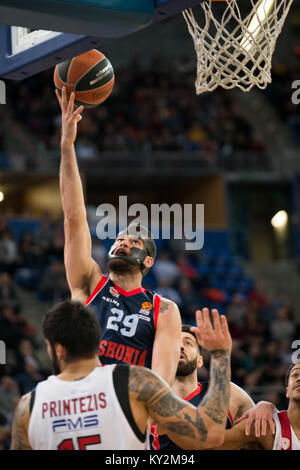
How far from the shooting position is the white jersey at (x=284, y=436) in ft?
14.0

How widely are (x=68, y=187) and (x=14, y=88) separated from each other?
1501 cm

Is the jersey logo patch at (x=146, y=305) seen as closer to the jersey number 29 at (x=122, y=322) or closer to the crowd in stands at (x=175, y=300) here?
the jersey number 29 at (x=122, y=322)

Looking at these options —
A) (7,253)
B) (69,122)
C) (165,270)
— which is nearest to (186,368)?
(69,122)

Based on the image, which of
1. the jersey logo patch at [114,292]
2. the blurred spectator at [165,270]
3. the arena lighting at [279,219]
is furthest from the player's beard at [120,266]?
the arena lighting at [279,219]

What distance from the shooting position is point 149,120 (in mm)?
18953

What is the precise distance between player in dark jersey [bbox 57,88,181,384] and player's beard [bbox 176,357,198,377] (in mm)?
615

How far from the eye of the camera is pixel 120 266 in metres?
4.46

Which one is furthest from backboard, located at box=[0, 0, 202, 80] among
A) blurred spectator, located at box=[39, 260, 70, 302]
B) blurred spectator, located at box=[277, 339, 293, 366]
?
blurred spectator, located at box=[277, 339, 293, 366]

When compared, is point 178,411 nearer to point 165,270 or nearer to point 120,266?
point 120,266

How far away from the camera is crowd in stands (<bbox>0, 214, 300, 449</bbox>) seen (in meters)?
10.3

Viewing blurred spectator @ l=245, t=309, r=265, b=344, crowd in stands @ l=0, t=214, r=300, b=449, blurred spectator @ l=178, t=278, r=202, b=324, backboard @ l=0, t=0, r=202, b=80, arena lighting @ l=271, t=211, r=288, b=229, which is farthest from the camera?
arena lighting @ l=271, t=211, r=288, b=229

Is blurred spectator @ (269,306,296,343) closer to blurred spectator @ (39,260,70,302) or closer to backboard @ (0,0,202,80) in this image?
blurred spectator @ (39,260,70,302)

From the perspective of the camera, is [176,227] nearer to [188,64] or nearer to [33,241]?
[33,241]

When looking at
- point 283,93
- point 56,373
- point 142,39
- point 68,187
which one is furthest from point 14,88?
point 56,373
